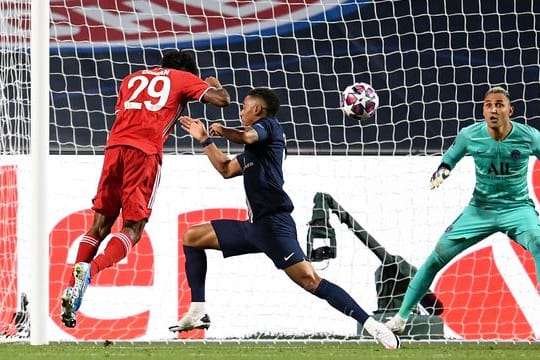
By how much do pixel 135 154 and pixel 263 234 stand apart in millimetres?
931

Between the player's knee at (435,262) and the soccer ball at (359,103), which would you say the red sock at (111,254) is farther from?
the player's knee at (435,262)

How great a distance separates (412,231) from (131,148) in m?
2.60

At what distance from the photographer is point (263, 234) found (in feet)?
24.3

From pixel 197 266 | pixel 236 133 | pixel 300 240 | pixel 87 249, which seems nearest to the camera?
pixel 236 133

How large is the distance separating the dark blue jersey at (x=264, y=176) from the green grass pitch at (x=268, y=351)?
904 millimetres

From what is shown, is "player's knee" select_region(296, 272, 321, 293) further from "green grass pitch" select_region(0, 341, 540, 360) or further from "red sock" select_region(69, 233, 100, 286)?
"red sock" select_region(69, 233, 100, 286)

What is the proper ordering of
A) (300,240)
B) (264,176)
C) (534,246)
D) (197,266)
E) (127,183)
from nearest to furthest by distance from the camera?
(127,183)
(264,176)
(197,266)
(534,246)
(300,240)

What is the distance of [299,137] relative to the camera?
33.2ft

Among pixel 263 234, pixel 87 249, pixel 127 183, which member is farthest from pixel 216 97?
pixel 87 249

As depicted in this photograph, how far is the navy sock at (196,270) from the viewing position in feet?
Result: 24.8

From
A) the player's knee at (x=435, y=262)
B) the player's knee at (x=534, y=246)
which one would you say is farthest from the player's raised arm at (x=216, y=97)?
the player's knee at (x=534, y=246)

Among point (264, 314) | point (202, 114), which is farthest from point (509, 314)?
point (202, 114)

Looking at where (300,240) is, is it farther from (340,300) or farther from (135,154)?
(135,154)

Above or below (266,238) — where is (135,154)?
above
